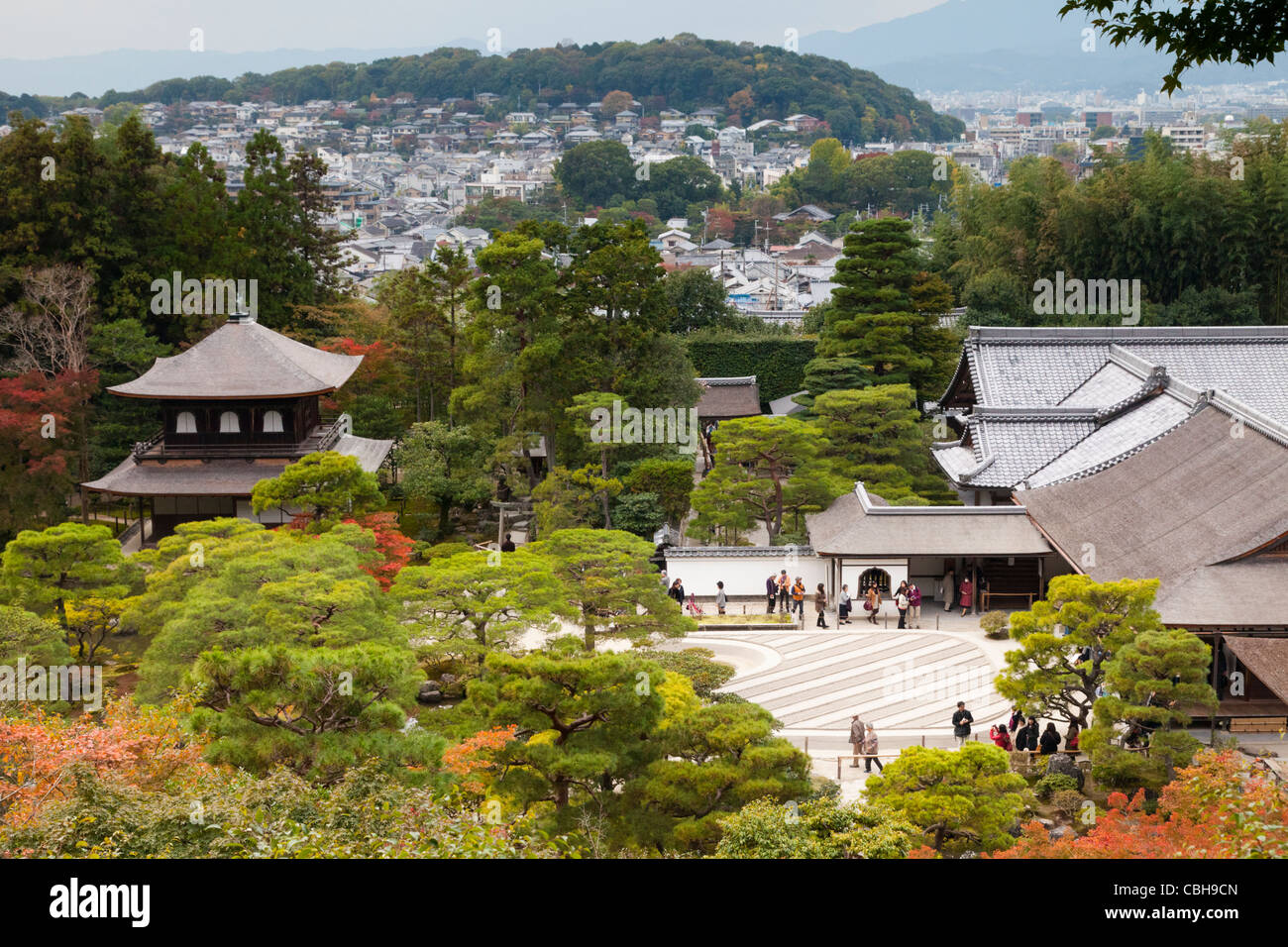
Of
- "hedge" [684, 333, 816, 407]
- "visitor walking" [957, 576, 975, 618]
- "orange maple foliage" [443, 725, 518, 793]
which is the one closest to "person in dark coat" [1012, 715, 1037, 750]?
"visitor walking" [957, 576, 975, 618]

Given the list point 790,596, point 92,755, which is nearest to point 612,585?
point 790,596

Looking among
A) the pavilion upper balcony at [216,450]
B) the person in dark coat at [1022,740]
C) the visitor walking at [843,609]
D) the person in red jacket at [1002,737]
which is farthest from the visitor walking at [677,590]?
the pavilion upper balcony at [216,450]

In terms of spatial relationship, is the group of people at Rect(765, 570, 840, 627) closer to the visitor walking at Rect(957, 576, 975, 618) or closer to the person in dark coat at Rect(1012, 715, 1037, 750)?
the visitor walking at Rect(957, 576, 975, 618)

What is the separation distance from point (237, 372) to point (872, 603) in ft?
52.1

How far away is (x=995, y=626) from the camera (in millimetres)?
23797

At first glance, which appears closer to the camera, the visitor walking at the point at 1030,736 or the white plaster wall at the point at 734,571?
the visitor walking at the point at 1030,736

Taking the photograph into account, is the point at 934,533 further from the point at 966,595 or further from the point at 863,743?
the point at 863,743

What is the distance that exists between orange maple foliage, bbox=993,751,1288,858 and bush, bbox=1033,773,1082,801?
0.99 metres

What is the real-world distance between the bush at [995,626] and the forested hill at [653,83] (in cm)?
14412

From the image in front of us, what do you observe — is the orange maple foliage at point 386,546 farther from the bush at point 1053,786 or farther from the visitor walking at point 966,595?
the bush at point 1053,786

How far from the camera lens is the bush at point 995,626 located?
23.8 metres

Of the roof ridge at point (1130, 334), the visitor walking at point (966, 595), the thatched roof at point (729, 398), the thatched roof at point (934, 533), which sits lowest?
the visitor walking at point (966, 595)
